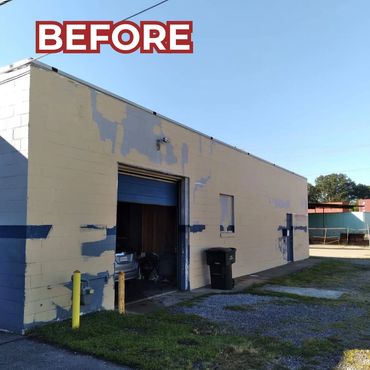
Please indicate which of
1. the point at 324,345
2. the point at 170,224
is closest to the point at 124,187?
the point at 170,224

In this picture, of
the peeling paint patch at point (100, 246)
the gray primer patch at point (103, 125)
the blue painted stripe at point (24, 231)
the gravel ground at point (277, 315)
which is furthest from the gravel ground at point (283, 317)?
the gray primer patch at point (103, 125)

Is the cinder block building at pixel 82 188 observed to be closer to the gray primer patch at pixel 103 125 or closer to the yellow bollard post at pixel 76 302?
the gray primer patch at pixel 103 125

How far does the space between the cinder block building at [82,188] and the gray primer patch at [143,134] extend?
3cm

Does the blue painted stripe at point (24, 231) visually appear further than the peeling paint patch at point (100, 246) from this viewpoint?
No

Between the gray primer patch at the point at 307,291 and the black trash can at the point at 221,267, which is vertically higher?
the black trash can at the point at 221,267

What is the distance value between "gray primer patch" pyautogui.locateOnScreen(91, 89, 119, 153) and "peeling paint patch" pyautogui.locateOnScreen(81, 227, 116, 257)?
184 centimetres

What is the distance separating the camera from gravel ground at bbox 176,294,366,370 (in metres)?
6.19

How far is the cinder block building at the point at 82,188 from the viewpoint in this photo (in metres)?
6.52

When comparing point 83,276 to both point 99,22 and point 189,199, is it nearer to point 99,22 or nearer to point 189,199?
point 189,199

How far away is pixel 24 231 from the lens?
640 cm

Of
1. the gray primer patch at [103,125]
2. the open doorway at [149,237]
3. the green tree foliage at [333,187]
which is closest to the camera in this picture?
the gray primer patch at [103,125]

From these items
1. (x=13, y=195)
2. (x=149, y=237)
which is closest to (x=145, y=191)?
(x=149, y=237)

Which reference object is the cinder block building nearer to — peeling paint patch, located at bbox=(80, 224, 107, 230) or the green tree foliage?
peeling paint patch, located at bbox=(80, 224, 107, 230)

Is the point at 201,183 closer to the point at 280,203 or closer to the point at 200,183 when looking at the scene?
the point at 200,183
